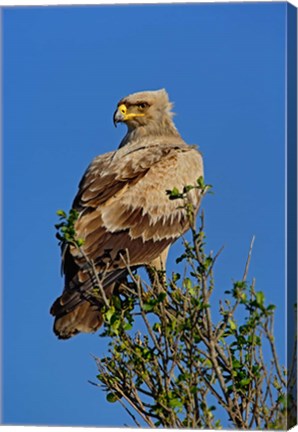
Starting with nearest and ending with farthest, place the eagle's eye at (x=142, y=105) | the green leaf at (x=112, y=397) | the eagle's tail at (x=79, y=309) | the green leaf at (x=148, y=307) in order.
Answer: the green leaf at (x=148, y=307)
the green leaf at (x=112, y=397)
the eagle's tail at (x=79, y=309)
the eagle's eye at (x=142, y=105)

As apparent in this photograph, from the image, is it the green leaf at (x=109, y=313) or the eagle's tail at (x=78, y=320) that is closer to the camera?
the green leaf at (x=109, y=313)

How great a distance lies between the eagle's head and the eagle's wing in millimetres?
183

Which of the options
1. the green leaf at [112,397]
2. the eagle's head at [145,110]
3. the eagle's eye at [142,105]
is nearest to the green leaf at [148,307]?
the green leaf at [112,397]

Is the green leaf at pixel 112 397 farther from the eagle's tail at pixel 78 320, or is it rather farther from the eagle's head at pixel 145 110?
the eagle's head at pixel 145 110

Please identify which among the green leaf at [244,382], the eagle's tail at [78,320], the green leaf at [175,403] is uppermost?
the eagle's tail at [78,320]

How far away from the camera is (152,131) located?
23.4 ft

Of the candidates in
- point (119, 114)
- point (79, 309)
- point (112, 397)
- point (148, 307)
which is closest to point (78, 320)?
point (79, 309)

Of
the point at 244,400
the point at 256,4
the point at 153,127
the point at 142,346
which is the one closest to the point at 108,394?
the point at 142,346

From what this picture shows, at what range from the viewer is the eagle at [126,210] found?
6574mm

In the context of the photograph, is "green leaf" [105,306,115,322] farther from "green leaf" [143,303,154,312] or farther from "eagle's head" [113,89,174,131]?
"eagle's head" [113,89,174,131]

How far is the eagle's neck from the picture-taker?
6965mm

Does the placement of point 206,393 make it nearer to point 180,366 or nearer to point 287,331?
point 180,366

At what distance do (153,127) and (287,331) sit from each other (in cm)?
168

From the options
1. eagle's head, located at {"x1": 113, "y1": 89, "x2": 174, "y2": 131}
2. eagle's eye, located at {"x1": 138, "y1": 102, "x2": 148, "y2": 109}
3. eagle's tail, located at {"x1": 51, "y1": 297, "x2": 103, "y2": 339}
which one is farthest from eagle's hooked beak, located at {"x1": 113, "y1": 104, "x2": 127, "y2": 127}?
eagle's tail, located at {"x1": 51, "y1": 297, "x2": 103, "y2": 339}
